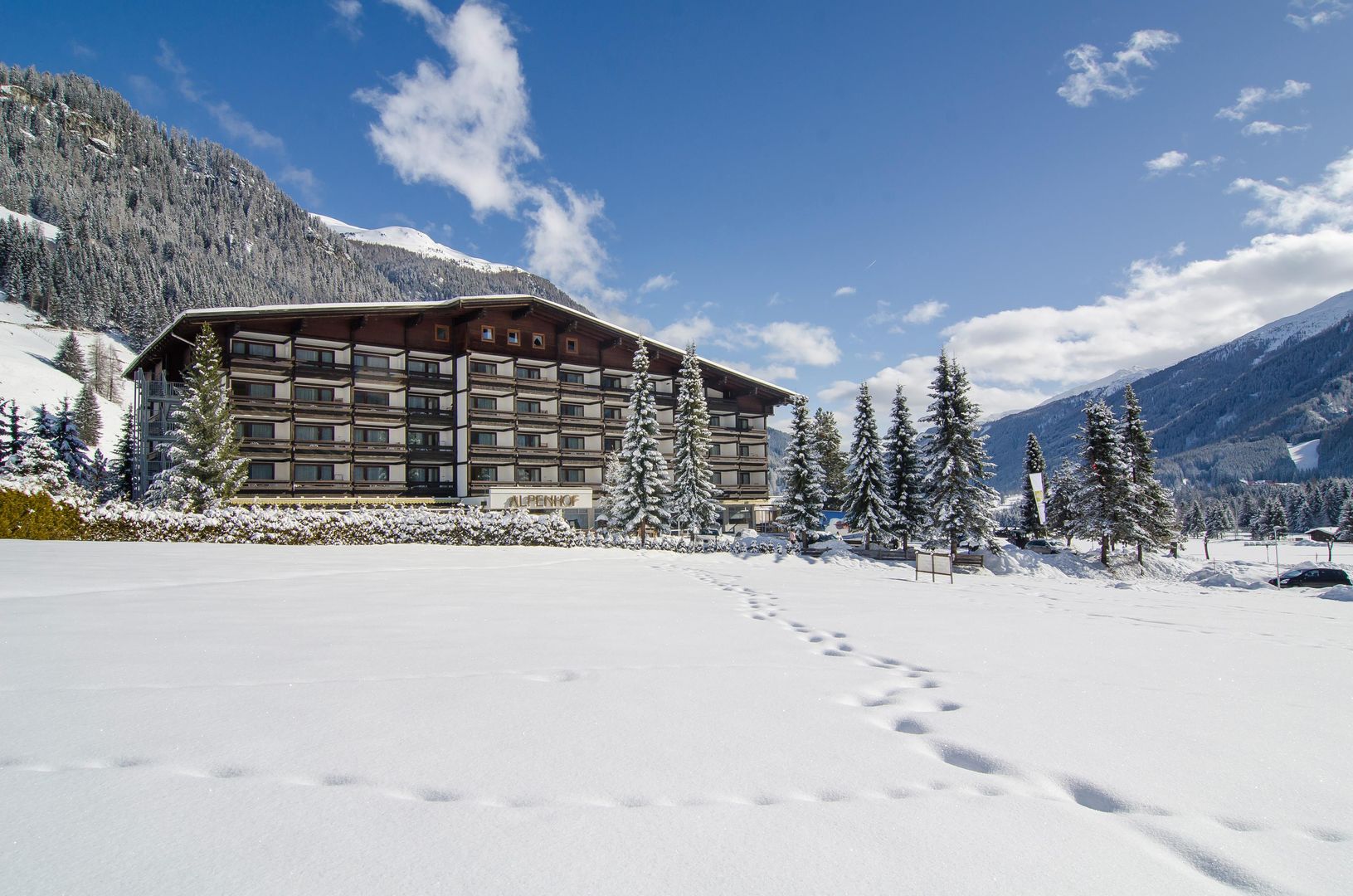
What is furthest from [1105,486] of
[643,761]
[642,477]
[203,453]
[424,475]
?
[203,453]

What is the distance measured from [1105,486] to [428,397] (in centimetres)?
4329

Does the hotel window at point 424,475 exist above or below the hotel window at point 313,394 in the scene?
below

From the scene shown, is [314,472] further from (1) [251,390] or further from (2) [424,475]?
(2) [424,475]

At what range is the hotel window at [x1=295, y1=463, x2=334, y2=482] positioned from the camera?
3756 centimetres

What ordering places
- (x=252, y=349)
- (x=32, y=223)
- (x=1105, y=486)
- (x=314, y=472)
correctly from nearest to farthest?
(x=252, y=349)
(x=314, y=472)
(x=1105, y=486)
(x=32, y=223)

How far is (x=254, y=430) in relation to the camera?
36.4 m

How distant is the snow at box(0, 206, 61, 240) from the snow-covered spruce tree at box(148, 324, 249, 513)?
141093 millimetres

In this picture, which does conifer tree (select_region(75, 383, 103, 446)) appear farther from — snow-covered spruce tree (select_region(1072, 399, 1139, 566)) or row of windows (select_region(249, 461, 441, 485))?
snow-covered spruce tree (select_region(1072, 399, 1139, 566))

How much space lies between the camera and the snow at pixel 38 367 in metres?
76.7

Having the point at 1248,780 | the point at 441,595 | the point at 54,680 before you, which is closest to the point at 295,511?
the point at 441,595

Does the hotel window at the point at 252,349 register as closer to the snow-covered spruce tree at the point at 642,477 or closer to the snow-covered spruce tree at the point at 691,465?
the snow-covered spruce tree at the point at 642,477

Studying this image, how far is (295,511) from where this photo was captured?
22219mm

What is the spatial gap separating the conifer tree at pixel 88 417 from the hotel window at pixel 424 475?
194 ft

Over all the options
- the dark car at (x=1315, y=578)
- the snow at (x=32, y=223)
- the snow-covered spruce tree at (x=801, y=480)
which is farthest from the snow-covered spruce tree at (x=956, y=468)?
the snow at (x=32, y=223)
